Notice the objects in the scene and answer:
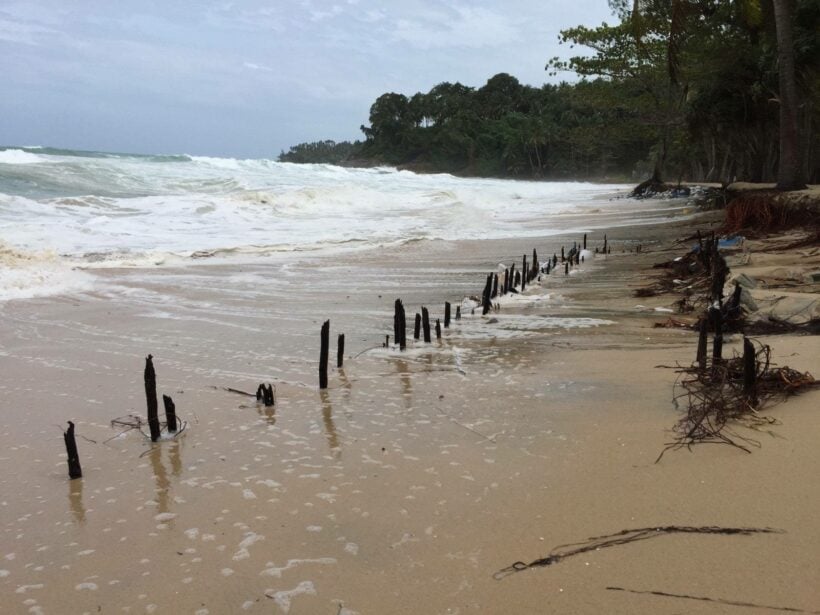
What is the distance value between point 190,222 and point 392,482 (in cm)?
1646

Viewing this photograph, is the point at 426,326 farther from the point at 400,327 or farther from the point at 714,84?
the point at 714,84

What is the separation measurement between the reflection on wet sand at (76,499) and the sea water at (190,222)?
244 inches

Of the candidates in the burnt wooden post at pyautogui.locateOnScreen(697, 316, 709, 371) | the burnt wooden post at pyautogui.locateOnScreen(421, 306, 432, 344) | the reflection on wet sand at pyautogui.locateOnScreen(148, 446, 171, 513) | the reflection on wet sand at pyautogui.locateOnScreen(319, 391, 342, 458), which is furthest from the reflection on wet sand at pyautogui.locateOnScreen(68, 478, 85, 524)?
the burnt wooden post at pyautogui.locateOnScreen(697, 316, 709, 371)

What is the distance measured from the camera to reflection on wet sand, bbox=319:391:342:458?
3.50 metres

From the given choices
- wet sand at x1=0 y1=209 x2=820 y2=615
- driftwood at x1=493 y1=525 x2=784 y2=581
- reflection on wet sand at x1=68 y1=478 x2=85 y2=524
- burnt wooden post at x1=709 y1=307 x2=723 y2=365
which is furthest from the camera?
burnt wooden post at x1=709 y1=307 x2=723 y2=365

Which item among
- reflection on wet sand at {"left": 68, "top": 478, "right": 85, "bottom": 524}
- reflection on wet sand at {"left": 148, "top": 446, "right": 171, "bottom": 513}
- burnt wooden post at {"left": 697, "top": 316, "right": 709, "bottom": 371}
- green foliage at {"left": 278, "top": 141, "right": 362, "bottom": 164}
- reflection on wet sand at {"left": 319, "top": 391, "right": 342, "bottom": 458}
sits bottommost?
reflection on wet sand at {"left": 68, "top": 478, "right": 85, "bottom": 524}

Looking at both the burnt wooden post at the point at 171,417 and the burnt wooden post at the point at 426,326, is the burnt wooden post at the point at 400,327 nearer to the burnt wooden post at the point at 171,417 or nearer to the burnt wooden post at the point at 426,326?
the burnt wooden post at the point at 426,326

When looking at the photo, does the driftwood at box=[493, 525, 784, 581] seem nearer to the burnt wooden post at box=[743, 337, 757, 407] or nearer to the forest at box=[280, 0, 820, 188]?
the burnt wooden post at box=[743, 337, 757, 407]

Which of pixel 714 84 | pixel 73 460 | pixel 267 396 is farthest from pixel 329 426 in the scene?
pixel 714 84

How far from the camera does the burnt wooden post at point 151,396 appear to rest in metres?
3.53

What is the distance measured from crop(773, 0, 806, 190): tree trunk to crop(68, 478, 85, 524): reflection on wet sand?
1593 cm

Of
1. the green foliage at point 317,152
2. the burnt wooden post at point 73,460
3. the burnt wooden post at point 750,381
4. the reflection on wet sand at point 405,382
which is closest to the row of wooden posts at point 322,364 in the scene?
the burnt wooden post at point 73,460

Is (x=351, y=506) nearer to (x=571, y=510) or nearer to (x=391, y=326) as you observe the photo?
(x=571, y=510)

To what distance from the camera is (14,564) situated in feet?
8.25
